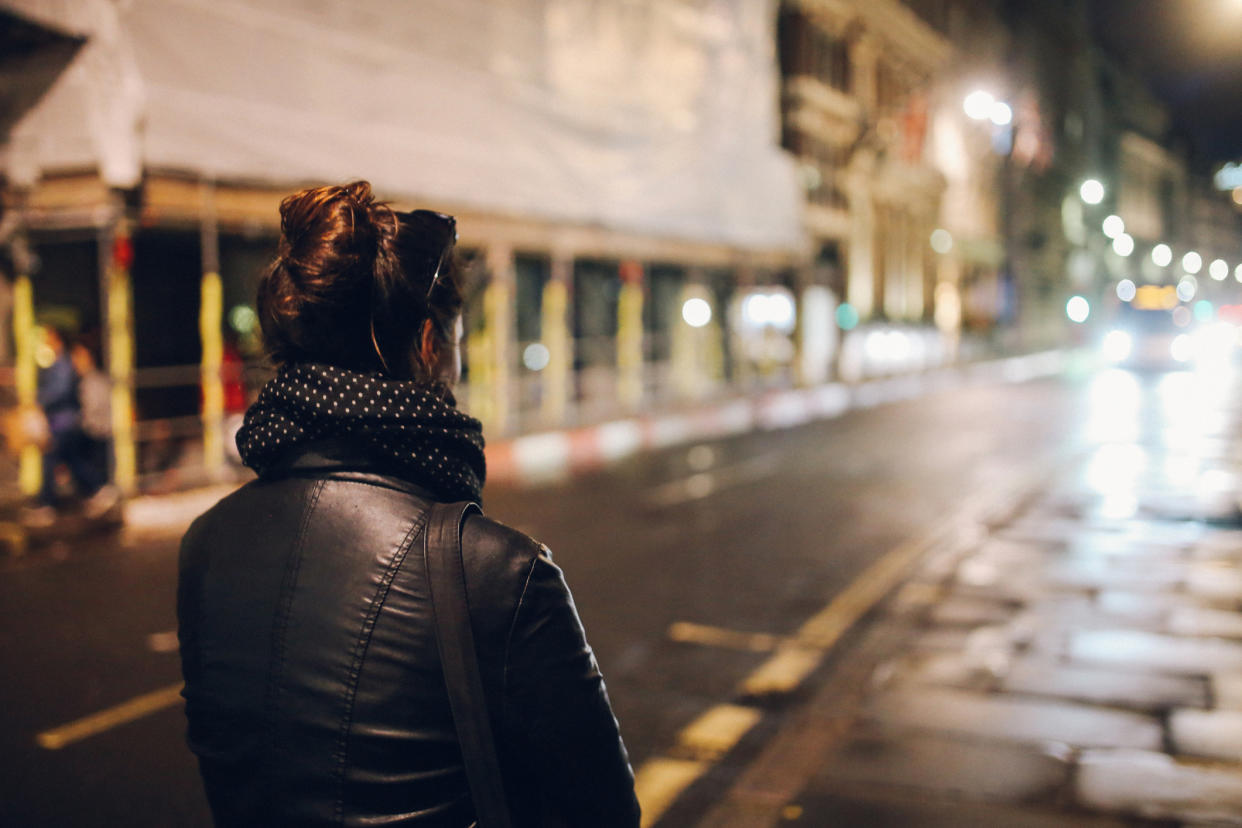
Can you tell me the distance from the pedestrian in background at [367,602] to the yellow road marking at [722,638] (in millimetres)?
5223

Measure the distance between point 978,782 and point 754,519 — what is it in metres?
6.66

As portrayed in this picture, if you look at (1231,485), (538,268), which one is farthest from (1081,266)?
(1231,485)

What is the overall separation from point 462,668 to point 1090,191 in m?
76.7

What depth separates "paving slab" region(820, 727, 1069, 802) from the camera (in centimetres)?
440

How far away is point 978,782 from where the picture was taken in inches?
175

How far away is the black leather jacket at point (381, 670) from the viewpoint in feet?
4.80

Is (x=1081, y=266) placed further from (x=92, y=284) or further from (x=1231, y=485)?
(x=92, y=284)

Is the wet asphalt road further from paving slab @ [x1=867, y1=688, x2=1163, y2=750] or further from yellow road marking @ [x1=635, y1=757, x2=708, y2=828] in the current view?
paving slab @ [x1=867, y1=688, x2=1163, y2=750]

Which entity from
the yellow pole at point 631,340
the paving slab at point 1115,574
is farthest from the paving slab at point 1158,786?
the yellow pole at point 631,340

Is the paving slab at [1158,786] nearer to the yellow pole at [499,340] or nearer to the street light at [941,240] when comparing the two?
the yellow pole at [499,340]

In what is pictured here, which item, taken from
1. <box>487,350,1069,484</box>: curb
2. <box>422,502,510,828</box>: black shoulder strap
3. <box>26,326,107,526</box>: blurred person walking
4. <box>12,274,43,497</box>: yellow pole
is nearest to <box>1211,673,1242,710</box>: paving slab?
<box>422,502,510,828</box>: black shoulder strap

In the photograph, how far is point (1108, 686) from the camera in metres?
5.61

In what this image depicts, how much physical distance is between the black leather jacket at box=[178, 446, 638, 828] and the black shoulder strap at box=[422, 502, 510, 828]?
0.02 m

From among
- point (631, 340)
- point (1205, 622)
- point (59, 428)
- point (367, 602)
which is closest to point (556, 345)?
point (631, 340)
